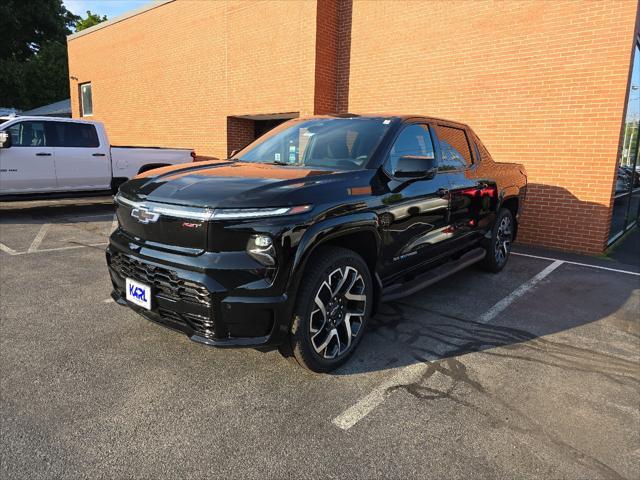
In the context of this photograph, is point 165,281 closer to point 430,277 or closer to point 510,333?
point 430,277

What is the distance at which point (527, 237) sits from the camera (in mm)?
8039

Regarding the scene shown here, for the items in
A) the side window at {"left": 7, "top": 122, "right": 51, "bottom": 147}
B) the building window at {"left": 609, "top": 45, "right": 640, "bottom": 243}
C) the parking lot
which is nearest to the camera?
the parking lot

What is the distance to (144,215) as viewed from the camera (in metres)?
2.97

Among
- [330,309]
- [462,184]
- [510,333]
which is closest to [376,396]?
[330,309]

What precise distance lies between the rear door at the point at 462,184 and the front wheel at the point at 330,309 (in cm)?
167

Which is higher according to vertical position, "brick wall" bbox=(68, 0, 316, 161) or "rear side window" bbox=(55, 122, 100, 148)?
"brick wall" bbox=(68, 0, 316, 161)

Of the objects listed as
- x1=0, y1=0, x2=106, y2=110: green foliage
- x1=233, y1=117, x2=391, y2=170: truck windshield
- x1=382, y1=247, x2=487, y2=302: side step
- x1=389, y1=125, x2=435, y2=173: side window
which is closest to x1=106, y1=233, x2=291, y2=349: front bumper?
x1=382, y1=247, x2=487, y2=302: side step

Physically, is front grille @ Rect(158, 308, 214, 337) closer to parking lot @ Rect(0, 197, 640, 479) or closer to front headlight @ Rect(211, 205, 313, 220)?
parking lot @ Rect(0, 197, 640, 479)

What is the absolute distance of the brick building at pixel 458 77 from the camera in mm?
7105

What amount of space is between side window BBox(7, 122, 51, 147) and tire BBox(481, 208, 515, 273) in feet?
28.8

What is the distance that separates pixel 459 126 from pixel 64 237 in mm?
6212

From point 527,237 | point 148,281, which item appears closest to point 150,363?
point 148,281

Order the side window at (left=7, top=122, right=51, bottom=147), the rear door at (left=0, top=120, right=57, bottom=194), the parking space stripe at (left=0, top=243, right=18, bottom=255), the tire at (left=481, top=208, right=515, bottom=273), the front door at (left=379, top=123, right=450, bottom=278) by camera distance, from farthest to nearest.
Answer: the side window at (left=7, top=122, right=51, bottom=147) → the rear door at (left=0, top=120, right=57, bottom=194) → the parking space stripe at (left=0, top=243, right=18, bottom=255) → the tire at (left=481, top=208, right=515, bottom=273) → the front door at (left=379, top=123, right=450, bottom=278)

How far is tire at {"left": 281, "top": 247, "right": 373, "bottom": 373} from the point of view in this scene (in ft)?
9.32
